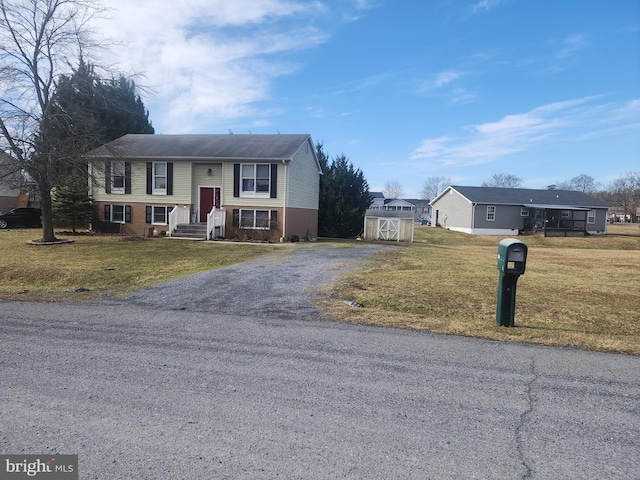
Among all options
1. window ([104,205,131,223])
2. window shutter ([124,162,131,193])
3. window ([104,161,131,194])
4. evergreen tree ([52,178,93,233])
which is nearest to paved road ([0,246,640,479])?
window ([104,161,131,194])

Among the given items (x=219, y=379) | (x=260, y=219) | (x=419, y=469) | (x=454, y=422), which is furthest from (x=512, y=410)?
(x=260, y=219)

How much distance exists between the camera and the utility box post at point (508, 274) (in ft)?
19.9

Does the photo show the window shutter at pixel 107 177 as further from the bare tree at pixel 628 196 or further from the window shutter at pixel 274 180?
the bare tree at pixel 628 196

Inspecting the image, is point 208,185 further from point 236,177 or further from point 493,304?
point 493,304

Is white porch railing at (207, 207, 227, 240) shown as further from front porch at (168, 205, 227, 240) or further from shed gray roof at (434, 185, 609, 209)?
shed gray roof at (434, 185, 609, 209)

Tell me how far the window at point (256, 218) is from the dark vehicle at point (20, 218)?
1633 cm

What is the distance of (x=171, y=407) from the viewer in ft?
11.4

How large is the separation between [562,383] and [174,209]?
20484 millimetres

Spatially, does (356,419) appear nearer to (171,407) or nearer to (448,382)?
(448,382)

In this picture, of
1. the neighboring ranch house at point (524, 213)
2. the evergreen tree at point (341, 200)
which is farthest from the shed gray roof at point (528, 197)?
the evergreen tree at point (341, 200)

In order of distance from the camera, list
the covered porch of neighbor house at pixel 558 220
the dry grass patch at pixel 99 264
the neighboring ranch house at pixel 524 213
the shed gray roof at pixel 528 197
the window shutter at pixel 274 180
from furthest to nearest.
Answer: the shed gray roof at pixel 528 197, the neighboring ranch house at pixel 524 213, the covered porch of neighbor house at pixel 558 220, the window shutter at pixel 274 180, the dry grass patch at pixel 99 264

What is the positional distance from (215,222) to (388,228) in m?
11.8

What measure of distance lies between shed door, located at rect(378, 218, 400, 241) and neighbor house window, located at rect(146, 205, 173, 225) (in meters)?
13.5

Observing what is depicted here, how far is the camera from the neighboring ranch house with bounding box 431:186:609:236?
40.0 metres
